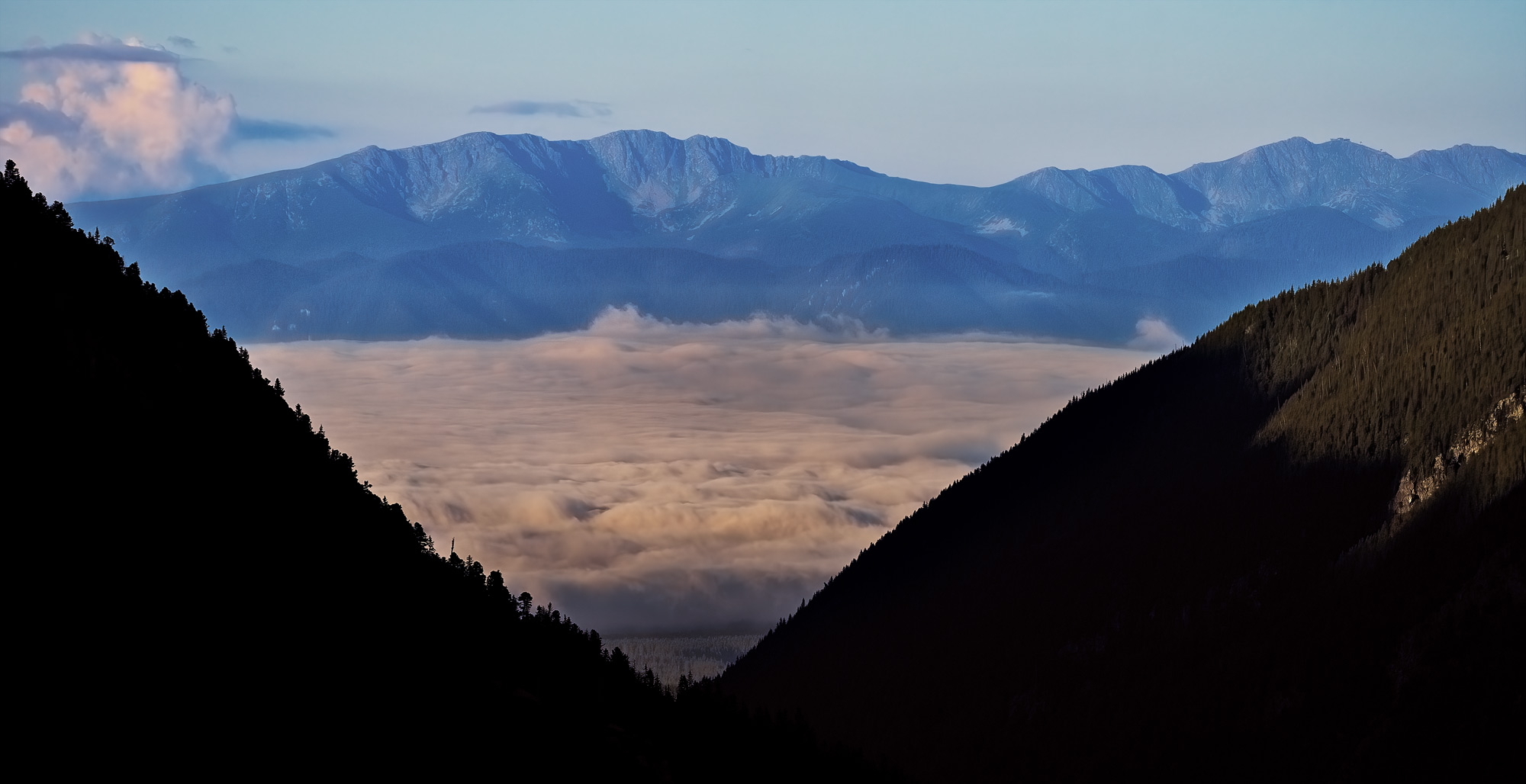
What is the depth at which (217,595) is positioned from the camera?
95.1m

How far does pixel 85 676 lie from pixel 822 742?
131268mm

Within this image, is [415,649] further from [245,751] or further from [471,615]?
[245,751]

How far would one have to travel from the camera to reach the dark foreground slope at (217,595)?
82.6m

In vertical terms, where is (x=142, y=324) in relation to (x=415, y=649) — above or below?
above

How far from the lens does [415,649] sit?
4272 inches

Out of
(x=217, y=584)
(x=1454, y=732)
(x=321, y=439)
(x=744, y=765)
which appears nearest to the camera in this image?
(x=217, y=584)

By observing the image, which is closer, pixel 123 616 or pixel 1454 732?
pixel 123 616

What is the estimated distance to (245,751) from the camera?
8400cm

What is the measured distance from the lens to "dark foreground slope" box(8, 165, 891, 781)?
82562 millimetres

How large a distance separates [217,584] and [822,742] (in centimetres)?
11682

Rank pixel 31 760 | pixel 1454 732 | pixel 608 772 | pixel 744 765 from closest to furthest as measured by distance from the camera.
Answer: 1. pixel 31 760
2. pixel 608 772
3. pixel 744 765
4. pixel 1454 732

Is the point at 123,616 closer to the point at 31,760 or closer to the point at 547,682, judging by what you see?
the point at 31,760

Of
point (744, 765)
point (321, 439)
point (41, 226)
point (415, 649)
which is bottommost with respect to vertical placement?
point (744, 765)

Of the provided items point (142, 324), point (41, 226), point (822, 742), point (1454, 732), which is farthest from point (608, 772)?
point (1454, 732)
